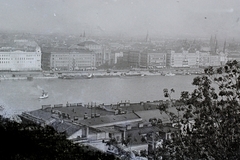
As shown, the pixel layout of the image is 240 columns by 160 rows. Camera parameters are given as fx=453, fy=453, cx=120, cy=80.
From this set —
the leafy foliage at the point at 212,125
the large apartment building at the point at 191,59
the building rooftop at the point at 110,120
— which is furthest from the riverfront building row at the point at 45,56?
the leafy foliage at the point at 212,125

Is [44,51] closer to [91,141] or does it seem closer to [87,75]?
[87,75]

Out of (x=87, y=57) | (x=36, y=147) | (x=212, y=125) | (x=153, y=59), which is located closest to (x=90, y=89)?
(x=87, y=57)

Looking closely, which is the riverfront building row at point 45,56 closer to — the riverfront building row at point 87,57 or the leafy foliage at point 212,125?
the riverfront building row at point 87,57

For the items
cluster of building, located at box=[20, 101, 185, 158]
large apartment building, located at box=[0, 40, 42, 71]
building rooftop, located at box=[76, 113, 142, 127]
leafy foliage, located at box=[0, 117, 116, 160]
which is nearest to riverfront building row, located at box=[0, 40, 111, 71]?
large apartment building, located at box=[0, 40, 42, 71]

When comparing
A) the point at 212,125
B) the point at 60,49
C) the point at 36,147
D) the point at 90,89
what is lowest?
the point at 90,89

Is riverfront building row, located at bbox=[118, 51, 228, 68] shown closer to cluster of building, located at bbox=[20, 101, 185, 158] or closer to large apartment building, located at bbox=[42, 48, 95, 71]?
large apartment building, located at bbox=[42, 48, 95, 71]

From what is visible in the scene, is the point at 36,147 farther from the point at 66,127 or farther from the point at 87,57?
the point at 87,57
